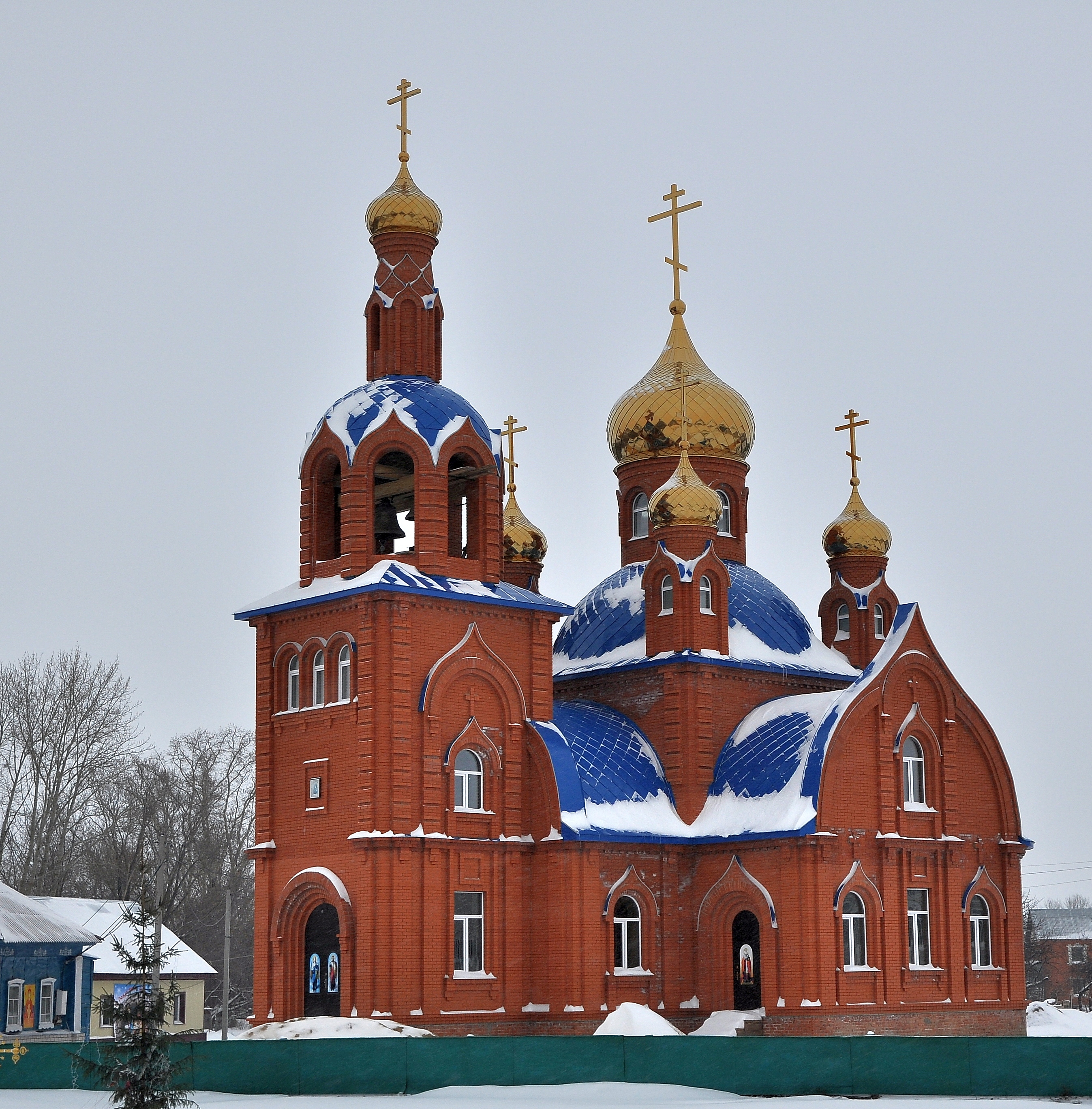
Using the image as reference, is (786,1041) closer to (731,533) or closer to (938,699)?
(938,699)

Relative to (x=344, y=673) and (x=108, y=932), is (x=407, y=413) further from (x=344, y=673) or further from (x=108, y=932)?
(x=108, y=932)

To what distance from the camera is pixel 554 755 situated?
90.5ft

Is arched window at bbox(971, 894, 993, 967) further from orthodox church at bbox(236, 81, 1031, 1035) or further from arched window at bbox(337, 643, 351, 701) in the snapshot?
arched window at bbox(337, 643, 351, 701)

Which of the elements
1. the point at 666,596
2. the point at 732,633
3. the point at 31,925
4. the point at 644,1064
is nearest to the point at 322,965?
the point at 31,925

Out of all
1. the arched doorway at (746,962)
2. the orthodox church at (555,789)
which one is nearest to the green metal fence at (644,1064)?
the orthodox church at (555,789)

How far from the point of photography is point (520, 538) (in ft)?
113

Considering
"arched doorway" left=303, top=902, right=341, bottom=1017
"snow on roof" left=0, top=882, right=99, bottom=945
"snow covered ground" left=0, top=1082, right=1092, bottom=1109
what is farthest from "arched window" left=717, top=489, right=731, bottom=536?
A: "snow covered ground" left=0, top=1082, right=1092, bottom=1109

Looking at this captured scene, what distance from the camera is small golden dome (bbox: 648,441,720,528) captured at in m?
30.0

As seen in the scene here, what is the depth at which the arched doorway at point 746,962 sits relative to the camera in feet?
91.6

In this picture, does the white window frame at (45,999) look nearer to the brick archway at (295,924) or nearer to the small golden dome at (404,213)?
the brick archway at (295,924)

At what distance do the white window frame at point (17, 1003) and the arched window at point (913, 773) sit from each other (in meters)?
14.4

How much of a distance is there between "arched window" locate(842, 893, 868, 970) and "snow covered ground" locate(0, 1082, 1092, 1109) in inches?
301

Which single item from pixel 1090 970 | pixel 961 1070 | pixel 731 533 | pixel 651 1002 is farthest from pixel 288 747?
pixel 1090 970

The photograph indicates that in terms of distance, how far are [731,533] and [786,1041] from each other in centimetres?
1430
